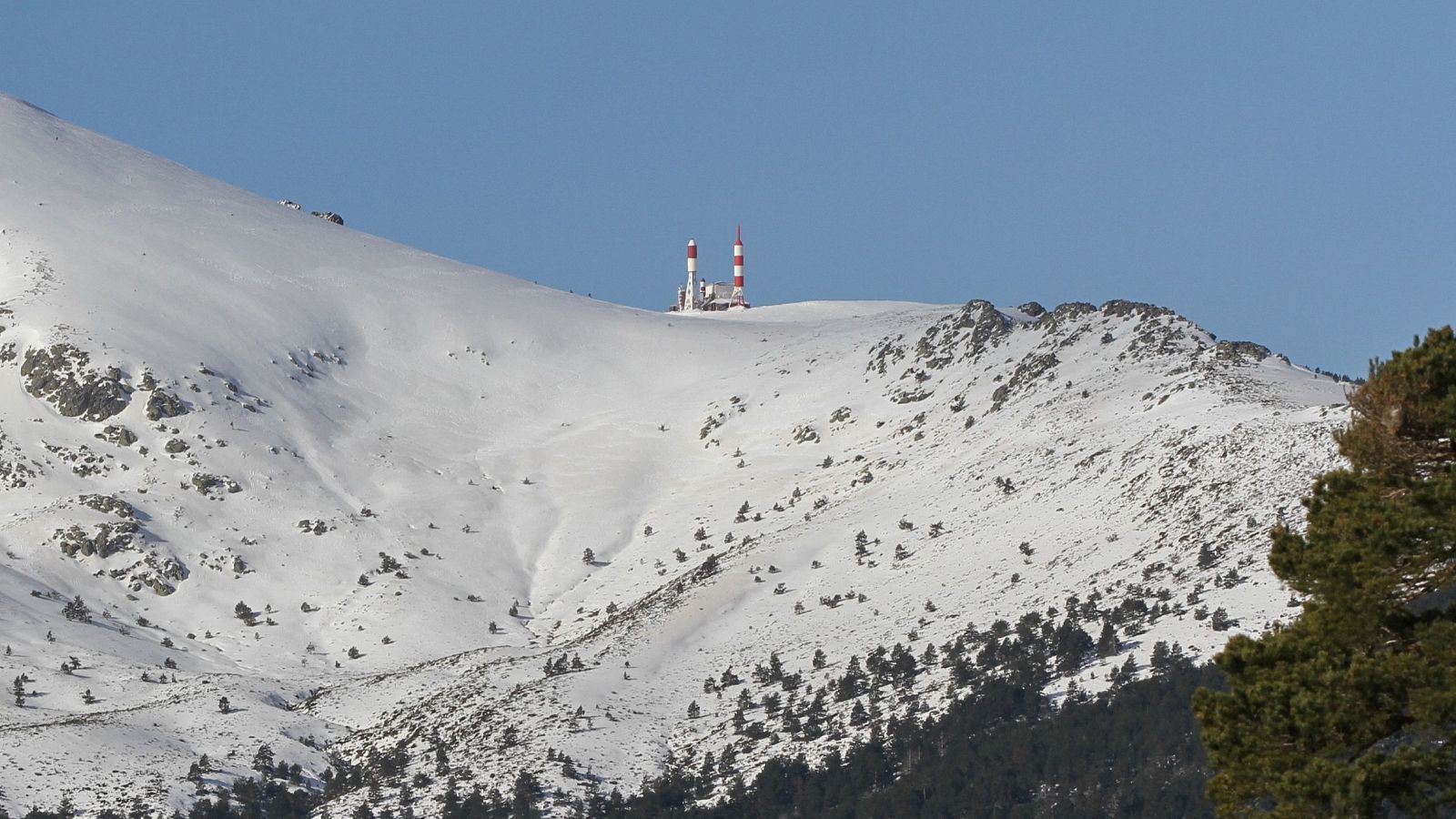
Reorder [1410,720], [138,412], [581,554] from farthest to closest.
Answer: [138,412] → [581,554] → [1410,720]

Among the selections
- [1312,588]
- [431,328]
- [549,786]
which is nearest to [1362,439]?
[1312,588]

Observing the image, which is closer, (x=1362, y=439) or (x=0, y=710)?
(x=1362, y=439)

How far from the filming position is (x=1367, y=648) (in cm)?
3147

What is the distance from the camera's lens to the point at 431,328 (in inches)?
6663

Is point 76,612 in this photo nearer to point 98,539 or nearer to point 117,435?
point 98,539

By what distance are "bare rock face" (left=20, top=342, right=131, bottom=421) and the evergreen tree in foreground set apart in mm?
114463

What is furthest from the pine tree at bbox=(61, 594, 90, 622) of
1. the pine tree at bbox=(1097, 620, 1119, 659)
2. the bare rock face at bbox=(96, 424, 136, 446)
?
the pine tree at bbox=(1097, 620, 1119, 659)

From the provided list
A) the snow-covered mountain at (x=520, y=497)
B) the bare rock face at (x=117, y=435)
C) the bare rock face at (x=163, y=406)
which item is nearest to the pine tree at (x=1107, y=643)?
the snow-covered mountain at (x=520, y=497)

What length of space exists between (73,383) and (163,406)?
5.53m

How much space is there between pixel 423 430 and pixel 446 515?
16.9 meters

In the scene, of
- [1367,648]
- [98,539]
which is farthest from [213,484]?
[1367,648]

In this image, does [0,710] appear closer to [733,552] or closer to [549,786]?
[549,786]

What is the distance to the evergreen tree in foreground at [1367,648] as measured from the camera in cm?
3027

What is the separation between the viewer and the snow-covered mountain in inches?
3829
